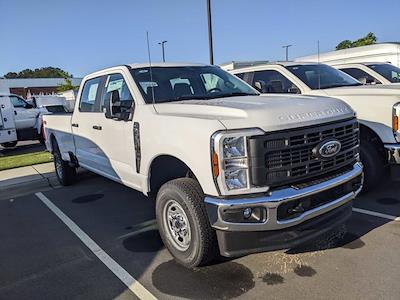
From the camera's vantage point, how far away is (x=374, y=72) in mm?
8766

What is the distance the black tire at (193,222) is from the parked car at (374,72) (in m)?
6.74

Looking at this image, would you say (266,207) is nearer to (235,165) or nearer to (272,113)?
(235,165)

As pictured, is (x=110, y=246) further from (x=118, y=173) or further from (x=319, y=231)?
(x=319, y=231)

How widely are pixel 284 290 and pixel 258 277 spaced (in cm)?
30

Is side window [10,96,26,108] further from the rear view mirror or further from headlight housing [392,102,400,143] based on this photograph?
headlight housing [392,102,400,143]

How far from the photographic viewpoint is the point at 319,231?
324 cm

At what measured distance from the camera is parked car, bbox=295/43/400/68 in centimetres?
1938

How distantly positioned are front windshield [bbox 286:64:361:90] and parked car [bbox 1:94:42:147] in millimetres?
10516

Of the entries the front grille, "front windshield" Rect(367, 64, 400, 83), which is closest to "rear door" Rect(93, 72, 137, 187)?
the front grille

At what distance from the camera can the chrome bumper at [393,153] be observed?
15.8 ft

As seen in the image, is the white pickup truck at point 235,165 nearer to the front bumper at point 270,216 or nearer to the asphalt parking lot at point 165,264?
the front bumper at point 270,216

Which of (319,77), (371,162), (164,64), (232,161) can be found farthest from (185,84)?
(319,77)

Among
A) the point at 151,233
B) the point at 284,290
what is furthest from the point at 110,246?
the point at 284,290

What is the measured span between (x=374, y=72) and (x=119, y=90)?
661cm
